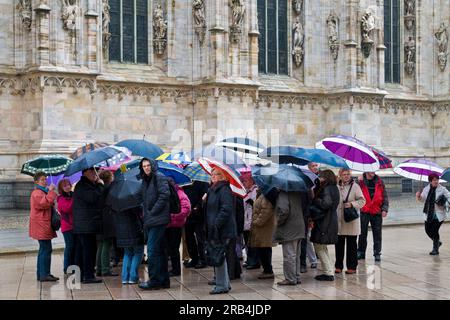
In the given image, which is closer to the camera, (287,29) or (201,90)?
(201,90)

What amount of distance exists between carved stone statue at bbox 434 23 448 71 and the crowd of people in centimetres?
2278

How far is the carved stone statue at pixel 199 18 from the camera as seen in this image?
27.2 metres

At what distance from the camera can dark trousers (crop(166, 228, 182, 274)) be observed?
40.9 ft

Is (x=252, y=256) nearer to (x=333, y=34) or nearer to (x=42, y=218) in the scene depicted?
(x=42, y=218)

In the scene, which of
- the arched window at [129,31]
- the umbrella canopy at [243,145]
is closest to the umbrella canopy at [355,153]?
the umbrella canopy at [243,145]

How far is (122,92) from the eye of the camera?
85.5 ft

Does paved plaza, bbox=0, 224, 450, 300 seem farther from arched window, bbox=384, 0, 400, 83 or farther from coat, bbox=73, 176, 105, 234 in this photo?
arched window, bbox=384, 0, 400, 83

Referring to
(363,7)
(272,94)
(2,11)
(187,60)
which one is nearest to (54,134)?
(2,11)

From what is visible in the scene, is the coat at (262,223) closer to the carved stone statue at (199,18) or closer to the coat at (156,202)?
the coat at (156,202)

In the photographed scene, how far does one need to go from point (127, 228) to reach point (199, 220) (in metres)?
2.21

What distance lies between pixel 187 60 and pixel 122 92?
115 inches

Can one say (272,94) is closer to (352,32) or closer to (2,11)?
(352,32)

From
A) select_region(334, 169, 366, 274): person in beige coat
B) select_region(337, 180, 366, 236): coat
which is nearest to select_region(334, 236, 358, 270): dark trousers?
select_region(334, 169, 366, 274): person in beige coat

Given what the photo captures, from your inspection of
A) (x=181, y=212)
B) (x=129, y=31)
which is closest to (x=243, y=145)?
(x=181, y=212)
